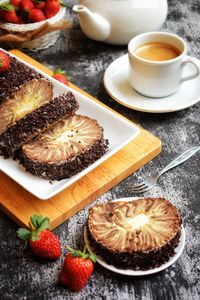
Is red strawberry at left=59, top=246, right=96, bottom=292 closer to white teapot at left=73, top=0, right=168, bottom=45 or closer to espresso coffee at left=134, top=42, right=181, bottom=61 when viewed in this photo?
espresso coffee at left=134, top=42, right=181, bottom=61

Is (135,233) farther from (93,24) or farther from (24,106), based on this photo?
(93,24)

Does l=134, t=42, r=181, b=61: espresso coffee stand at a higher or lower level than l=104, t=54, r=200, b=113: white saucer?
higher

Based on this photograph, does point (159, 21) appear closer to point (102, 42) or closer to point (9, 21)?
point (102, 42)

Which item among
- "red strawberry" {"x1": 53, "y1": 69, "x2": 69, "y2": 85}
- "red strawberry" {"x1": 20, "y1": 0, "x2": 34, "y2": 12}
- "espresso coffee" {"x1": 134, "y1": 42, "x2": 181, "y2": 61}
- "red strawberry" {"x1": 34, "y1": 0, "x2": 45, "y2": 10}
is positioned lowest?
"red strawberry" {"x1": 53, "y1": 69, "x2": 69, "y2": 85}

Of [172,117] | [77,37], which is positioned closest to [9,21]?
[77,37]

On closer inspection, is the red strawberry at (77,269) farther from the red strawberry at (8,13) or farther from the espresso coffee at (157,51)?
the red strawberry at (8,13)

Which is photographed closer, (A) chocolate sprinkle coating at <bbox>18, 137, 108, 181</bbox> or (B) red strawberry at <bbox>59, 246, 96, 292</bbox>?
(B) red strawberry at <bbox>59, 246, 96, 292</bbox>

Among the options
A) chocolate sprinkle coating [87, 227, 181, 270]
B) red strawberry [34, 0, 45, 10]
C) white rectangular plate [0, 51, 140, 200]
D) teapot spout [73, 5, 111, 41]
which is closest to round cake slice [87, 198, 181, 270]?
chocolate sprinkle coating [87, 227, 181, 270]

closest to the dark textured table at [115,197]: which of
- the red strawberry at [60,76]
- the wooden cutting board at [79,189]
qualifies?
the wooden cutting board at [79,189]
